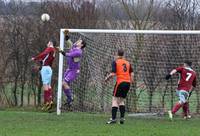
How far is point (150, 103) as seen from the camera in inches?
750

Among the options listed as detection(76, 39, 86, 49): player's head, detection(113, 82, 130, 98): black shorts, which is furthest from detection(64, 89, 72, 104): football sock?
detection(113, 82, 130, 98): black shorts

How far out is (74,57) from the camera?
17797mm

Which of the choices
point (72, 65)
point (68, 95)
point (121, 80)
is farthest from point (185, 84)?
point (68, 95)

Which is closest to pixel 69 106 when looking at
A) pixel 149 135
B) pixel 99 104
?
pixel 99 104

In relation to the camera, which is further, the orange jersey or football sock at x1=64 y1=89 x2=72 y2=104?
football sock at x1=64 y1=89 x2=72 y2=104

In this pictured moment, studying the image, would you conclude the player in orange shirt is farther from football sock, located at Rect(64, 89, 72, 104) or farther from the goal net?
the goal net

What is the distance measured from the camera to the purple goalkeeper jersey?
17.7m

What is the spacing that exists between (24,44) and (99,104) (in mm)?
6396

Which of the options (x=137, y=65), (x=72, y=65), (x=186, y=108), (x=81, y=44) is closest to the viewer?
(x=186, y=108)

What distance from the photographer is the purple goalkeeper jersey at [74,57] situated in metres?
17.7

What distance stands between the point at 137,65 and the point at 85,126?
19.1 feet

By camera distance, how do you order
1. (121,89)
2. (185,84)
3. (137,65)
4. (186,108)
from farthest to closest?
(137,65) < (186,108) < (185,84) < (121,89)

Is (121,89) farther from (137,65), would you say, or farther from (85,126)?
(137,65)

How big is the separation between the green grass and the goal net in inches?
74.8
